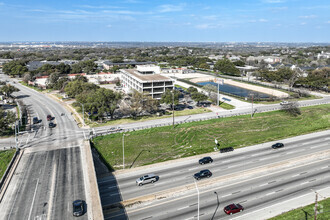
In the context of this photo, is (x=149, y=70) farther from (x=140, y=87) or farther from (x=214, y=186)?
(x=214, y=186)

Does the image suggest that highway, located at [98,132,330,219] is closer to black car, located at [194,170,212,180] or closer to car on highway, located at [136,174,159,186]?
car on highway, located at [136,174,159,186]

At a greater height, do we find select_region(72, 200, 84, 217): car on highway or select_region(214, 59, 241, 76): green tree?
select_region(214, 59, 241, 76): green tree

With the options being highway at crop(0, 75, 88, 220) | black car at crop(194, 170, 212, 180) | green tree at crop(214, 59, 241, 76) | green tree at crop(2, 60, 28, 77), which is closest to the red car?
black car at crop(194, 170, 212, 180)

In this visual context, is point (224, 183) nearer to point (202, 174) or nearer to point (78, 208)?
point (202, 174)

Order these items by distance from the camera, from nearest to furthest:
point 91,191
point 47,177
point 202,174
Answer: point 91,191 < point 47,177 < point 202,174

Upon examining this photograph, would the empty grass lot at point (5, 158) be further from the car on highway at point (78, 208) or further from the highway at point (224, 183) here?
the car on highway at point (78, 208)

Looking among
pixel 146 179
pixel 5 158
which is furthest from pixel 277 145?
pixel 5 158

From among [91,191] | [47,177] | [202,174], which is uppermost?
[91,191]
